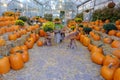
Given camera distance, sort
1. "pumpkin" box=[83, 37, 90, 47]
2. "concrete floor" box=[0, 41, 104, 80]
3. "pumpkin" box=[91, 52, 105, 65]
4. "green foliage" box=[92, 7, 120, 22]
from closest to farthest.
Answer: "concrete floor" box=[0, 41, 104, 80] < "pumpkin" box=[91, 52, 105, 65] < "pumpkin" box=[83, 37, 90, 47] < "green foliage" box=[92, 7, 120, 22]

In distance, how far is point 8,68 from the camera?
11.5 feet

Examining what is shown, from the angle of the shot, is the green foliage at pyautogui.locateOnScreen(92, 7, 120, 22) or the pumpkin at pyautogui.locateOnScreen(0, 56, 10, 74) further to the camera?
the green foliage at pyautogui.locateOnScreen(92, 7, 120, 22)

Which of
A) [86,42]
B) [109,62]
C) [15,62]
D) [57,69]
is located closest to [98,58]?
[109,62]

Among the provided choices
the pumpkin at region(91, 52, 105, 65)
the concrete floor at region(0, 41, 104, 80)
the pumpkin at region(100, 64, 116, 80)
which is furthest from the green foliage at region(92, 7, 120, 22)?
the pumpkin at region(100, 64, 116, 80)

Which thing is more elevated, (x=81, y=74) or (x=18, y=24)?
(x=18, y=24)

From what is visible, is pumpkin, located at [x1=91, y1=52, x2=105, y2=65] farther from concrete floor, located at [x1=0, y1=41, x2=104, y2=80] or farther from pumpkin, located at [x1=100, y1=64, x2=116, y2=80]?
pumpkin, located at [x1=100, y1=64, x2=116, y2=80]

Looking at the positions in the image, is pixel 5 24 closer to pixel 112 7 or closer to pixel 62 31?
pixel 62 31

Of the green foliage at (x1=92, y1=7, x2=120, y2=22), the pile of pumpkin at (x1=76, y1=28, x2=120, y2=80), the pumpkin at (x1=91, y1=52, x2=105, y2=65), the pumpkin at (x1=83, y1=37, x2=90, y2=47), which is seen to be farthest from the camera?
the green foliage at (x1=92, y1=7, x2=120, y2=22)

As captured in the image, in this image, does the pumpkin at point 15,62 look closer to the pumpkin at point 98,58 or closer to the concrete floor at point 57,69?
the concrete floor at point 57,69

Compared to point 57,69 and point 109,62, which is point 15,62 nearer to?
point 57,69

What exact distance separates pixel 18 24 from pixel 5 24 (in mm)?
595

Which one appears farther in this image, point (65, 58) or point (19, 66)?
point (65, 58)

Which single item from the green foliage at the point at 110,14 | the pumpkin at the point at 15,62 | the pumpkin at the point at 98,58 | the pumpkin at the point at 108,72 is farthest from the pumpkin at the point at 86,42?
the pumpkin at the point at 15,62

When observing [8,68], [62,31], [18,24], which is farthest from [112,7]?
[8,68]
